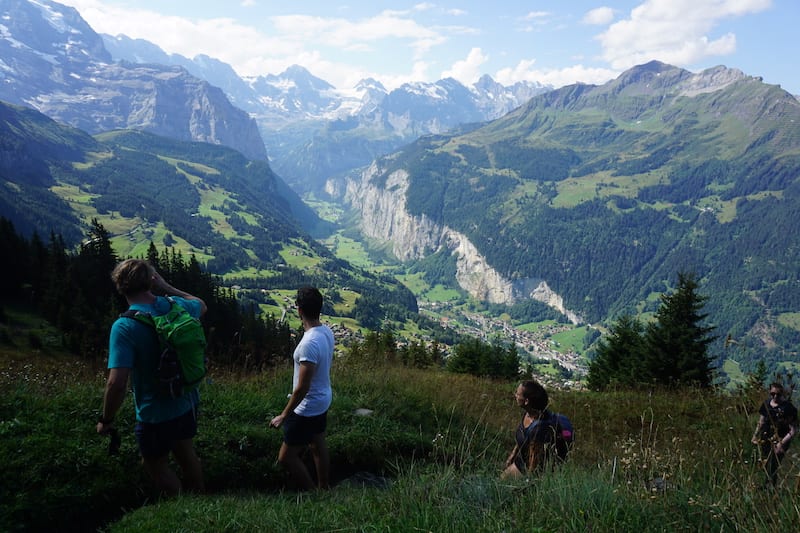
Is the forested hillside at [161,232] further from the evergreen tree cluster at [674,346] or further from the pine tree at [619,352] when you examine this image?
the evergreen tree cluster at [674,346]

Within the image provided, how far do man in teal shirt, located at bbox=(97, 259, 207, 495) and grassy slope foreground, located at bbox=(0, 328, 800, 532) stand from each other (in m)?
0.39

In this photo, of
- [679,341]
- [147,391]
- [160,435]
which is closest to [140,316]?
[147,391]

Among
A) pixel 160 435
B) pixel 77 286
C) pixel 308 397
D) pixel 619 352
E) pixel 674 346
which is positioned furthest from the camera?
pixel 77 286

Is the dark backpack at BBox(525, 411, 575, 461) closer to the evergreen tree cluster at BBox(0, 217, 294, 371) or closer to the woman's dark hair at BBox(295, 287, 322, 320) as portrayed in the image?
the woman's dark hair at BBox(295, 287, 322, 320)

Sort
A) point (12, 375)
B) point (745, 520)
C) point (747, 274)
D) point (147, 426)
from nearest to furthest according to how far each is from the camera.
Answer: point (745, 520), point (147, 426), point (12, 375), point (747, 274)

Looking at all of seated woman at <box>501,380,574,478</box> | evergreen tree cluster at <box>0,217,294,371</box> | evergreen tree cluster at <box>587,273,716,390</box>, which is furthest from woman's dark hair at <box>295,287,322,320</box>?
evergreen tree cluster at <box>0,217,294,371</box>

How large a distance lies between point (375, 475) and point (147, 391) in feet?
10.1

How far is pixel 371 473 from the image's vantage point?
19.9 ft

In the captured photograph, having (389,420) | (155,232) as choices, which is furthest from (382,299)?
(389,420)

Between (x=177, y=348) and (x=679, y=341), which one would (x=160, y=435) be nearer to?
(x=177, y=348)

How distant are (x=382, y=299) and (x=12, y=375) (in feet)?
517

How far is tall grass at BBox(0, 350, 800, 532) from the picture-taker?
285 cm

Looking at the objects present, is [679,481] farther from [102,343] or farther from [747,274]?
[747,274]

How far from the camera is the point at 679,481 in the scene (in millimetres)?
3205
